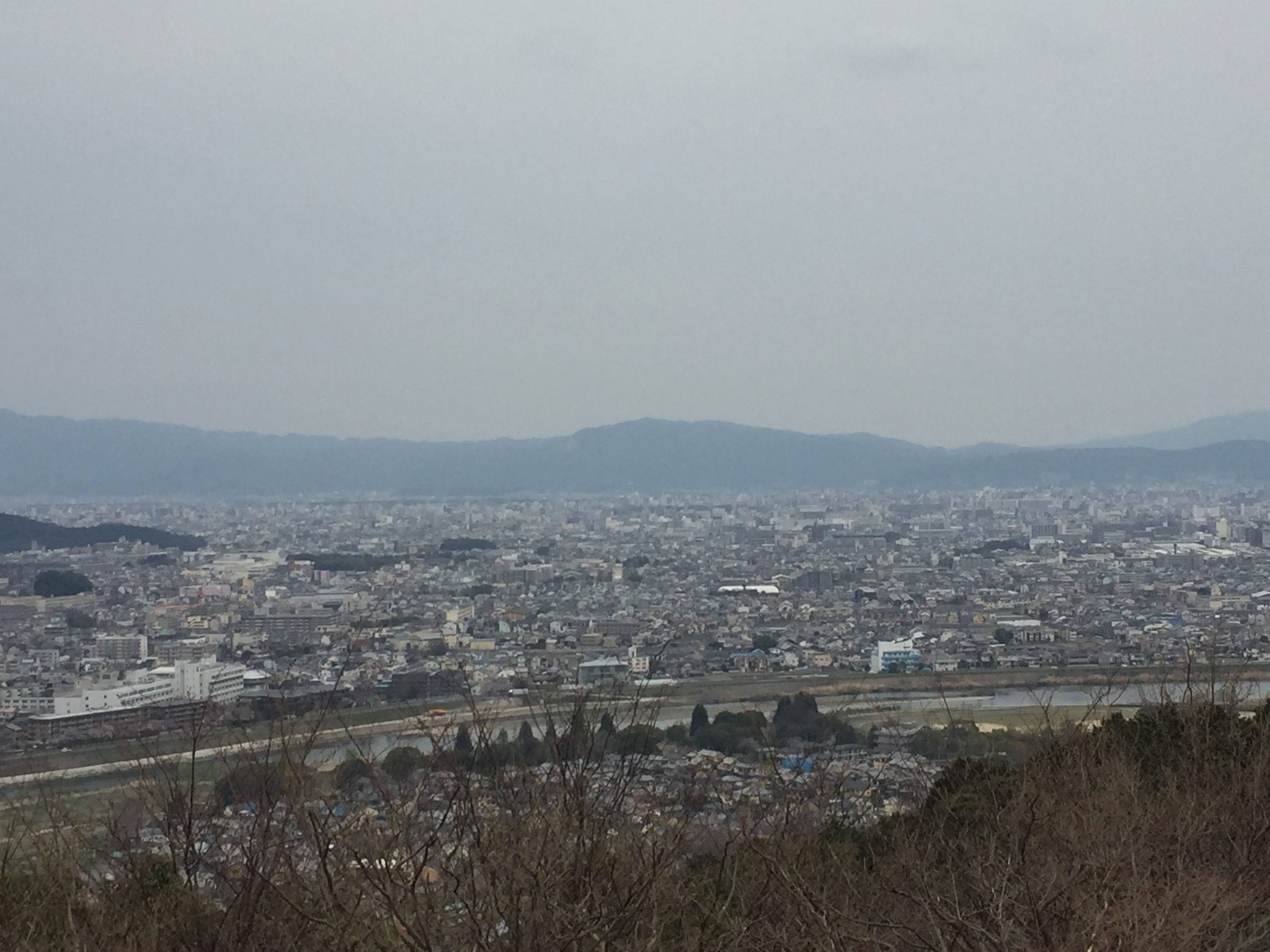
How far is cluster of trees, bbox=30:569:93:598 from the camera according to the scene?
53.6 ft

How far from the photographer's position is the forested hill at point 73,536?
21094mm

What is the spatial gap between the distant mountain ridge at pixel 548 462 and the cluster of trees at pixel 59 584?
2263 cm

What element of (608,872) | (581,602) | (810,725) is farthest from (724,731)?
(581,602)

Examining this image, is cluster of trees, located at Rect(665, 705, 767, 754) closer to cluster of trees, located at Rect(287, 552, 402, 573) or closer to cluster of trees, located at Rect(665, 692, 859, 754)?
cluster of trees, located at Rect(665, 692, 859, 754)

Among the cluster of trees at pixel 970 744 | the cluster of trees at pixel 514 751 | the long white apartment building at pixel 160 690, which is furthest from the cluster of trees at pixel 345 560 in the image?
the cluster of trees at pixel 514 751

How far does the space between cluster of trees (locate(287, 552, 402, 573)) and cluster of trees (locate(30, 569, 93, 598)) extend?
3731 millimetres

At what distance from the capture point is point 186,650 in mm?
12148

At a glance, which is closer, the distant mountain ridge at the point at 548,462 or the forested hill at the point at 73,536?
the forested hill at the point at 73,536

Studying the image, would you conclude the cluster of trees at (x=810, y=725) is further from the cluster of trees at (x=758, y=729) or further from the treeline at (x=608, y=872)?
the treeline at (x=608, y=872)

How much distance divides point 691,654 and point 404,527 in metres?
17.8

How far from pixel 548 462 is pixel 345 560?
99.1ft

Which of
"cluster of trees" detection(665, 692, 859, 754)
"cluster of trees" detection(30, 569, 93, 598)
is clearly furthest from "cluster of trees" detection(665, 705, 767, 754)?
"cluster of trees" detection(30, 569, 93, 598)

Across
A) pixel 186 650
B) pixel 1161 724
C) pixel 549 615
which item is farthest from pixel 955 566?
pixel 1161 724

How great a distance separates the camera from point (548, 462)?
169 ft
